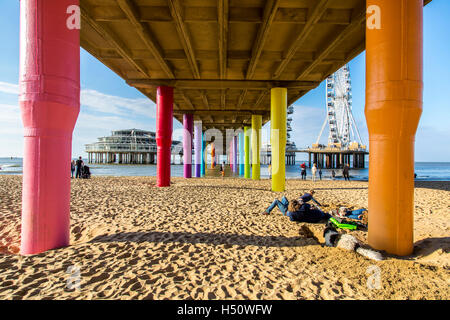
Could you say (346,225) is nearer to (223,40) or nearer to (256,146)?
(223,40)

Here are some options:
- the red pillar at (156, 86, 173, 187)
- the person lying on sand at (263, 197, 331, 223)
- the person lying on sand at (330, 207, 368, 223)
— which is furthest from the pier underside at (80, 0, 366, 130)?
the person lying on sand at (330, 207, 368, 223)

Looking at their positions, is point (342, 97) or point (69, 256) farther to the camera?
point (342, 97)

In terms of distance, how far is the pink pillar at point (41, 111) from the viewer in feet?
12.2

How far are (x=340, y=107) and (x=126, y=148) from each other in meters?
71.8

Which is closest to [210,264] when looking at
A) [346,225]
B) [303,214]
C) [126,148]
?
[303,214]

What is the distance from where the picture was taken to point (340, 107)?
208 feet

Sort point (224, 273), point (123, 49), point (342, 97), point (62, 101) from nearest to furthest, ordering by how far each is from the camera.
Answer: point (224, 273), point (62, 101), point (123, 49), point (342, 97)

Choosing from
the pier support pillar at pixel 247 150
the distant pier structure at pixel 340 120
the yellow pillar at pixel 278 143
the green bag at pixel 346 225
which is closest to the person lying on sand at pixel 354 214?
the green bag at pixel 346 225

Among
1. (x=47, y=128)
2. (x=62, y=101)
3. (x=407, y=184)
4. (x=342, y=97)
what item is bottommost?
(x=407, y=184)

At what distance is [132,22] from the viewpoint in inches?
285

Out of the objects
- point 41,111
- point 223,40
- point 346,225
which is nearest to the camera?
point 41,111

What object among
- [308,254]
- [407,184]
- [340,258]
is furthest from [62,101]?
[407,184]
